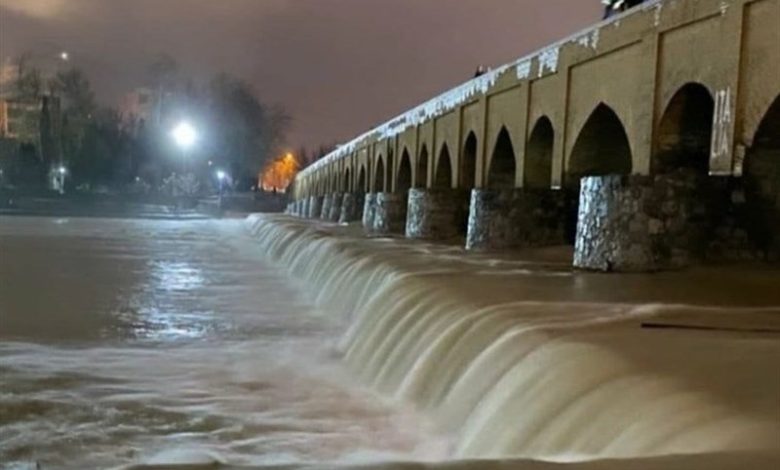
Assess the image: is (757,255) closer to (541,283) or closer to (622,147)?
(541,283)

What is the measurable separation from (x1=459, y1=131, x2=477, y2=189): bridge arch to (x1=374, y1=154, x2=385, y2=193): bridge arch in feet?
29.7

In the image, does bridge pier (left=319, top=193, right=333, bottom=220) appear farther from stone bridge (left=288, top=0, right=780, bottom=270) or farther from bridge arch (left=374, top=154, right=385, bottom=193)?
stone bridge (left=288, top=0, right=780, bottom=270)

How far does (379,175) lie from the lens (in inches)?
1079

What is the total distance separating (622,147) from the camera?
11.7 metres

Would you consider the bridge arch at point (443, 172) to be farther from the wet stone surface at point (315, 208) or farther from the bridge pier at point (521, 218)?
the wet stone surface at point (315, 208)

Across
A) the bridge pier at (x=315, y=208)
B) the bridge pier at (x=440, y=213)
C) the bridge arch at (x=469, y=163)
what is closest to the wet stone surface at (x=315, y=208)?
the bridge pier at (x=315, y=208)

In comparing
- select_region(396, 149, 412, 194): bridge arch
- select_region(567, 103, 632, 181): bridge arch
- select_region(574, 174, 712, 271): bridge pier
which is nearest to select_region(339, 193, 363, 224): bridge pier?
select_region(396, 149, 412, 194): bridge arch

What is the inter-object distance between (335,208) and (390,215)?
1041 cm

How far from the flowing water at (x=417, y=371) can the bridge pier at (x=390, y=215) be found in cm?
691

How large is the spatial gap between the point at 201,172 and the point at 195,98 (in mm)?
5116

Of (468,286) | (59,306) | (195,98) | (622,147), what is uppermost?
(195,98)

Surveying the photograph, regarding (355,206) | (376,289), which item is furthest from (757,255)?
(355,206)

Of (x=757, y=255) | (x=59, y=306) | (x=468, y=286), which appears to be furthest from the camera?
(x=59, y=306)

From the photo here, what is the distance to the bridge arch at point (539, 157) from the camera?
13.2 meters
